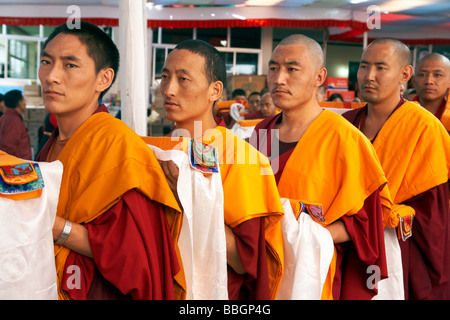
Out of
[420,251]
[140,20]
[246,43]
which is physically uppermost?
[246,43]

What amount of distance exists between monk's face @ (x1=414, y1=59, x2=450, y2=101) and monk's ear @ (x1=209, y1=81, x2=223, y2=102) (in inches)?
95.2

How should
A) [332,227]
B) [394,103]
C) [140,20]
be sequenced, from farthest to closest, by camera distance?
[394,103], [140,20], [332,227]

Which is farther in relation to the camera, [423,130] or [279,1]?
[279,1]

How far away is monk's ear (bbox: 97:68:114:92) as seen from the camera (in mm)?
1967

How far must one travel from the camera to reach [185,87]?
2.12 meters

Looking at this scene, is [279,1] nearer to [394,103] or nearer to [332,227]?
[394,103]

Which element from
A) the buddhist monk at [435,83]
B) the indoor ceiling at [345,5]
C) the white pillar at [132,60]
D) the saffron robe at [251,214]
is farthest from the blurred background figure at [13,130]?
the indoor ceiling at [345,5]

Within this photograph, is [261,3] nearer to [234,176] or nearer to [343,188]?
[343,188]

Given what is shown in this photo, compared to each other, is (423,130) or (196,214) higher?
(423,130)

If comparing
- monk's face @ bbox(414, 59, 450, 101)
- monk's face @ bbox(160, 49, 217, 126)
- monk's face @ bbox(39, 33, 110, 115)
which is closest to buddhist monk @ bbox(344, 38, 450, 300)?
monk's face @ bbox(414, 59, 450, 101)
